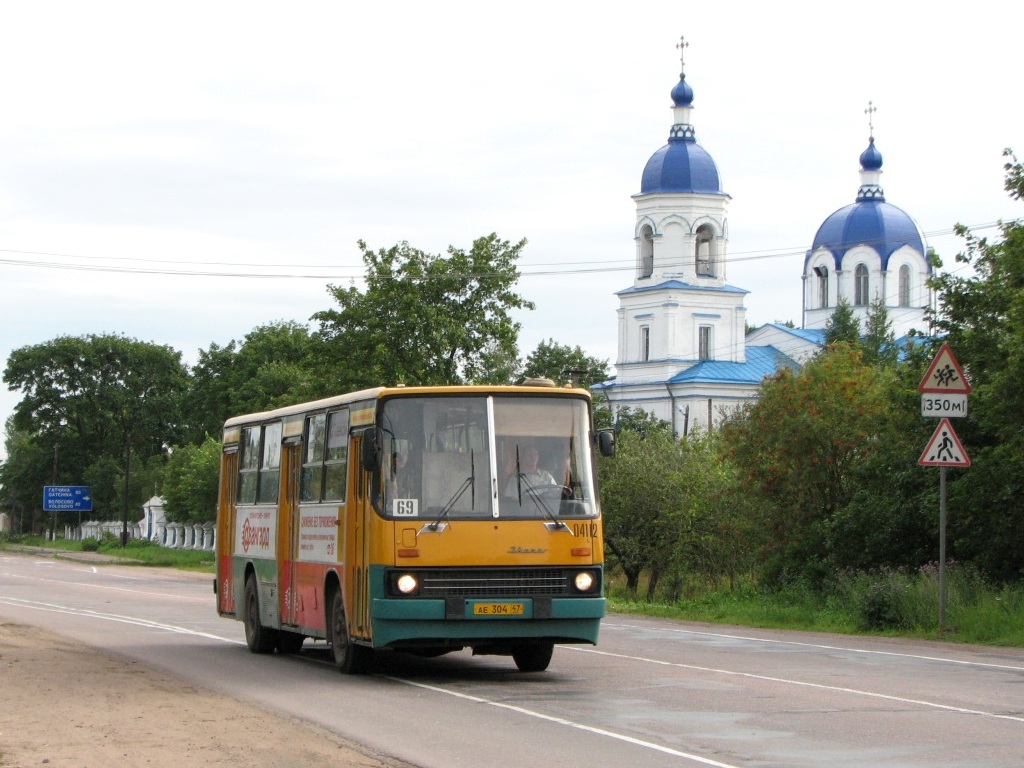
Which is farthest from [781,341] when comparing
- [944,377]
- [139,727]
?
[139,727]

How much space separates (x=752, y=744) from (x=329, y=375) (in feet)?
144

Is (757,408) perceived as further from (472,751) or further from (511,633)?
(472,751)

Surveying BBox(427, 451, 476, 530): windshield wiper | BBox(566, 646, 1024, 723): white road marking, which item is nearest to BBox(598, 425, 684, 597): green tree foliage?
BBox(566, 646, 1024, 723): white road marking

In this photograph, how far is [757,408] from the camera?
32438 mm

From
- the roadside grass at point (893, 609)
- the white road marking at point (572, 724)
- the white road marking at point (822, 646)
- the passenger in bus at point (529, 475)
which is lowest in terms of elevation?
the white road marking at point (572, 724)

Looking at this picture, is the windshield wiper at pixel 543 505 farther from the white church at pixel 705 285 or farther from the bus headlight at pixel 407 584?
the white church at pixel 705 285

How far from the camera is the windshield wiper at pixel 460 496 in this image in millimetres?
16031

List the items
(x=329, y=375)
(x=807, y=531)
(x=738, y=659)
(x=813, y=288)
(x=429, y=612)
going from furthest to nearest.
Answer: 1. (x=813, y=288)
2. (x=329, y=375)
3. (x=807, y=531)
4. (x=738, y=659)
5. (x=429, y=612)

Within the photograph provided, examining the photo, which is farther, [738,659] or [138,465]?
[138,465]

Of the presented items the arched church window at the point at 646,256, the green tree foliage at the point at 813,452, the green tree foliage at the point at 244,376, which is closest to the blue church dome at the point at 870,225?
the arched church window at the point at 646,256

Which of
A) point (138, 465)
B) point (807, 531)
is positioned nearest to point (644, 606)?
point (807, 531)

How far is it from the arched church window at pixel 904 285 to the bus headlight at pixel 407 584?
302ft

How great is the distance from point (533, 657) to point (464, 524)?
213 cm

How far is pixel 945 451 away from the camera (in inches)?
864
